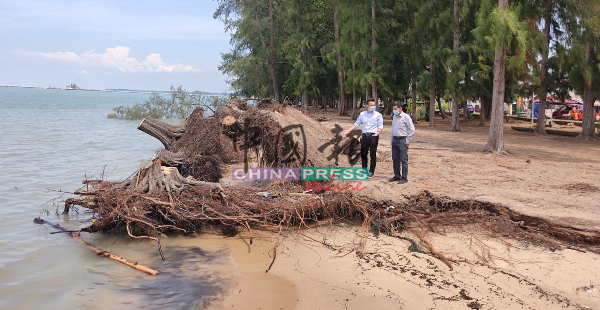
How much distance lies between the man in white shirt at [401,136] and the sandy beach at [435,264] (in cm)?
42

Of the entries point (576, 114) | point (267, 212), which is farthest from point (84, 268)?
point (576, 114)

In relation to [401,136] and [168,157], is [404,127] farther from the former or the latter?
[168,157]

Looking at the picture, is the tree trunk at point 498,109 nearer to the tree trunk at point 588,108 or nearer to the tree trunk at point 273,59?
the tree trunk at point 588,108

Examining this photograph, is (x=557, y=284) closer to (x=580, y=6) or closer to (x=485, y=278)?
(x=485, y=278)

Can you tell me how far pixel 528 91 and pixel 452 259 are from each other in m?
17.1

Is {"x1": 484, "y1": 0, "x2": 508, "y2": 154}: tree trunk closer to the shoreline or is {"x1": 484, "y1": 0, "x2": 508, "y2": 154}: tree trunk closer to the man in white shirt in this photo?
the man in white shirt

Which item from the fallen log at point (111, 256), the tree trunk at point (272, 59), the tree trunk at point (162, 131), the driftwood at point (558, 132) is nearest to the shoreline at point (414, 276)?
the fallen log at point (111, 256)

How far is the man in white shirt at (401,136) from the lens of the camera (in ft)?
30.5

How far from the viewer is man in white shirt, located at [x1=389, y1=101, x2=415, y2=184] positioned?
9305mm

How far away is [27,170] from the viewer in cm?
1513

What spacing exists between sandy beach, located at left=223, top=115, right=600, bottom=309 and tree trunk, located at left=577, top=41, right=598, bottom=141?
32.6 ft

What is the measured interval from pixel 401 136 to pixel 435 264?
3.36m

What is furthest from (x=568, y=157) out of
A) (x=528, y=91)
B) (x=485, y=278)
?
(x=485, y=278)

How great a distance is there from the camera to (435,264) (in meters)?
6.55
